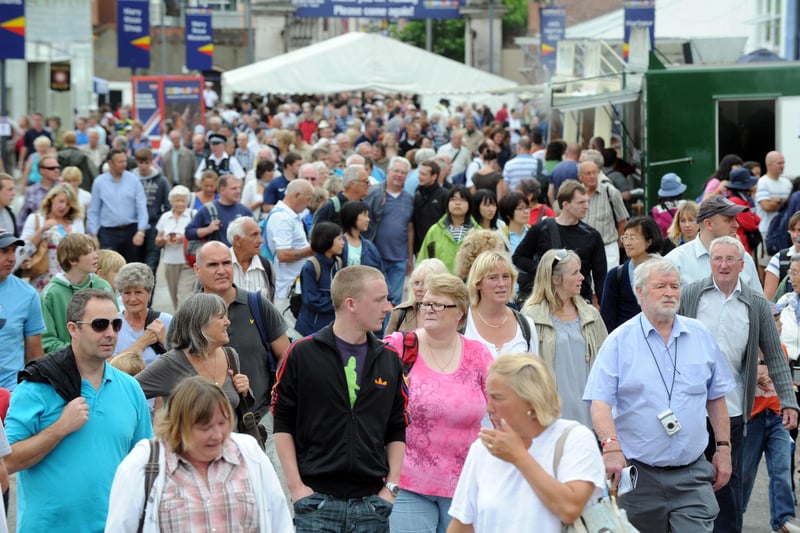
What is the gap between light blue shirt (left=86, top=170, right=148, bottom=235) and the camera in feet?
49.1

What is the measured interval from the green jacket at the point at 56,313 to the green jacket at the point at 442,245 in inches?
158

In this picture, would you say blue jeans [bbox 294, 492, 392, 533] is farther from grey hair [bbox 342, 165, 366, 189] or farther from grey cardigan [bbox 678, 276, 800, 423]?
grey hair [bbox 342, 165, 366, 189]

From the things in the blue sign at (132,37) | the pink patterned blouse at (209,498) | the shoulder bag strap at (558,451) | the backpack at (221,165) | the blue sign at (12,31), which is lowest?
the pink patterned blouse at (209,498)

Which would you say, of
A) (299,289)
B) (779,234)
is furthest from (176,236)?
(779,234)

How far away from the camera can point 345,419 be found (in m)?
5.73

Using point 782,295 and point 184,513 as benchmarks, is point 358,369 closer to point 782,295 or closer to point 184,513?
point 184,513

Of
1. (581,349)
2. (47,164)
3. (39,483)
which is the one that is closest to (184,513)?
(39,483)

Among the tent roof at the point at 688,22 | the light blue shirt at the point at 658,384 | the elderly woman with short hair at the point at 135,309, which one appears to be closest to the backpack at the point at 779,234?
the light blue shirt at the point at 658,384

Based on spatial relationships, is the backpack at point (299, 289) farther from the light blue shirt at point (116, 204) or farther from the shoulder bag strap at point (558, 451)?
the shoulder bag strap at point (558, 451)

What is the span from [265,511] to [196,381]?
1.72ft

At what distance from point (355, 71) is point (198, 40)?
11.8 meters

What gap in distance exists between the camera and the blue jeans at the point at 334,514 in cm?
568

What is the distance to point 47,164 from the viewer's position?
48.1 feet

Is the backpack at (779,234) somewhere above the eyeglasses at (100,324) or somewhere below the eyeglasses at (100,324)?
below
